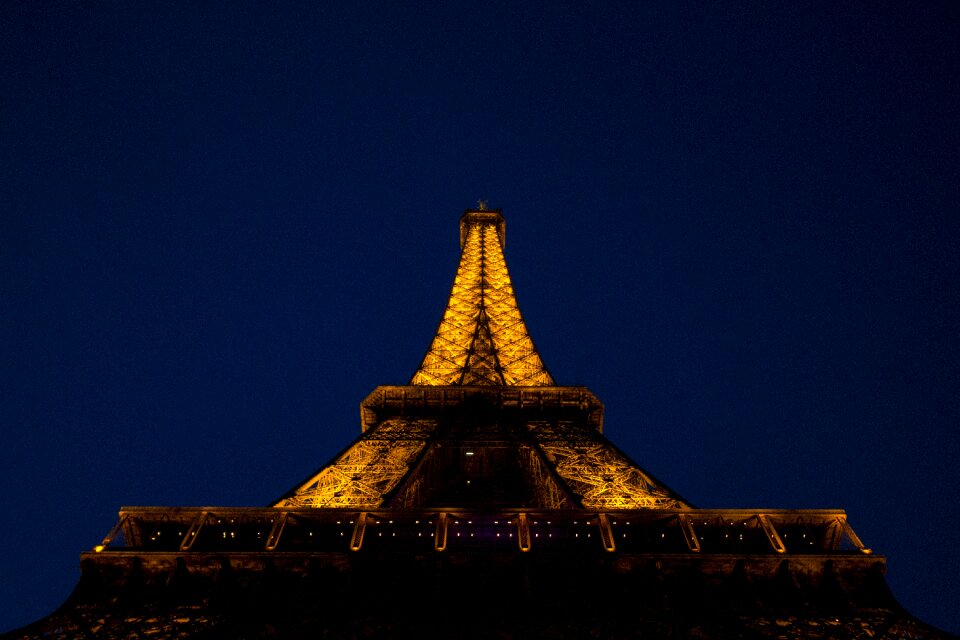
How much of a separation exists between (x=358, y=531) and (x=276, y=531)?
5.74 feet

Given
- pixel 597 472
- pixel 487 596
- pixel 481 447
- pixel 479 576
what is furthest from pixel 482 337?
pixel 487 596

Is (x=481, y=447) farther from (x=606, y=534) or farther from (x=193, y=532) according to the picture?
(x=193, y=532)

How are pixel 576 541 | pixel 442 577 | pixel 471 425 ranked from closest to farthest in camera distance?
1. pixel 442 577
2. pixel 576 541
3. pixel 471 425

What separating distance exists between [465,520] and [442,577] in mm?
1776

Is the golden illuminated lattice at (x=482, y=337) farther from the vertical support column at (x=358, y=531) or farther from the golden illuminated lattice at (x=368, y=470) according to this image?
the vertical support column at (x=358, y=531)

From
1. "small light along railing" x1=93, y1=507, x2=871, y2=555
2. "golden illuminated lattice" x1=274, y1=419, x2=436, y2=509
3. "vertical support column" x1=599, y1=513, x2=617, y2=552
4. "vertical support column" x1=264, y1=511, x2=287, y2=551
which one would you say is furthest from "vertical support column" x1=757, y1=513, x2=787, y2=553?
"vertical support column" x1=264, y1=511, x2=287, y2=551

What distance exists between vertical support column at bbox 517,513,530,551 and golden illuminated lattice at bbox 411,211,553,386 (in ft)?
57.3

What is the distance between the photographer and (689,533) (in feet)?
49.6

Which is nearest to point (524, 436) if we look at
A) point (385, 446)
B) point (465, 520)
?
point (385, 446)

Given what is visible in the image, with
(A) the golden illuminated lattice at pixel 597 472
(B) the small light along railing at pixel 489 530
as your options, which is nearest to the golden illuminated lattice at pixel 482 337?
(A) the golden illuminated lattice at pixel 597 472

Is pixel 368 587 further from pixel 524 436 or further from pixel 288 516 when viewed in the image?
pixel 524 436

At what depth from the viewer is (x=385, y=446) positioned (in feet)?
80.7

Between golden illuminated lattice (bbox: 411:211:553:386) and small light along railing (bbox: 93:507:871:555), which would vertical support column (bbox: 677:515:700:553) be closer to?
small light along railing (bbox: 93:507:871:555)

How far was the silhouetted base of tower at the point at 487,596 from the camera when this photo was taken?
12.9 meters
